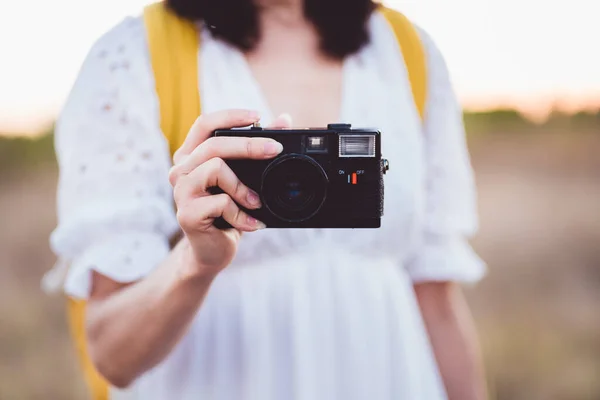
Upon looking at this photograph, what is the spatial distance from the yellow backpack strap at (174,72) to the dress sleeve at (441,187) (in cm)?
38

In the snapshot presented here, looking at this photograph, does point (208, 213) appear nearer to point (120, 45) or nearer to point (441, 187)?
point (120, 45)

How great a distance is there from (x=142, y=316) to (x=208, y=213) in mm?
187

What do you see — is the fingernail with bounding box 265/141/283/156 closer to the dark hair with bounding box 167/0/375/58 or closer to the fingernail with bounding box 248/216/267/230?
the fingernail with bounding box 248/216/267/230

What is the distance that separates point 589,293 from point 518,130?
4360 mm

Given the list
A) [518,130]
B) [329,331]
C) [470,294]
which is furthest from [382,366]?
[518,130]

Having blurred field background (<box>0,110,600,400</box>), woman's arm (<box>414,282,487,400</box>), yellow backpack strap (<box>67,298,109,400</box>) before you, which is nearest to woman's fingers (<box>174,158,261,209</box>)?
yellow backpack strap (<box>67,298,109,400</box>)

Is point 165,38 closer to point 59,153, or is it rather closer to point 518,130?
point 59,153

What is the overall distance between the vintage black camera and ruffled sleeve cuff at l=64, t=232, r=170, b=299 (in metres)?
0.16

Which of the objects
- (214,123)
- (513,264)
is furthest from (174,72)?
(513,264)

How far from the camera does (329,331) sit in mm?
1062

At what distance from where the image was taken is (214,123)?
2.89 feet

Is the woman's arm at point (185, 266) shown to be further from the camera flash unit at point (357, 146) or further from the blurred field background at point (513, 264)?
the blurred field background at point (513, 264)

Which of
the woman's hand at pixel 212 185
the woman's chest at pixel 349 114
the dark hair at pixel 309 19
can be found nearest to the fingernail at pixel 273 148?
the woman's hand at pixel 212 185

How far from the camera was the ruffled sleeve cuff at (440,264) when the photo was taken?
3.93ft
